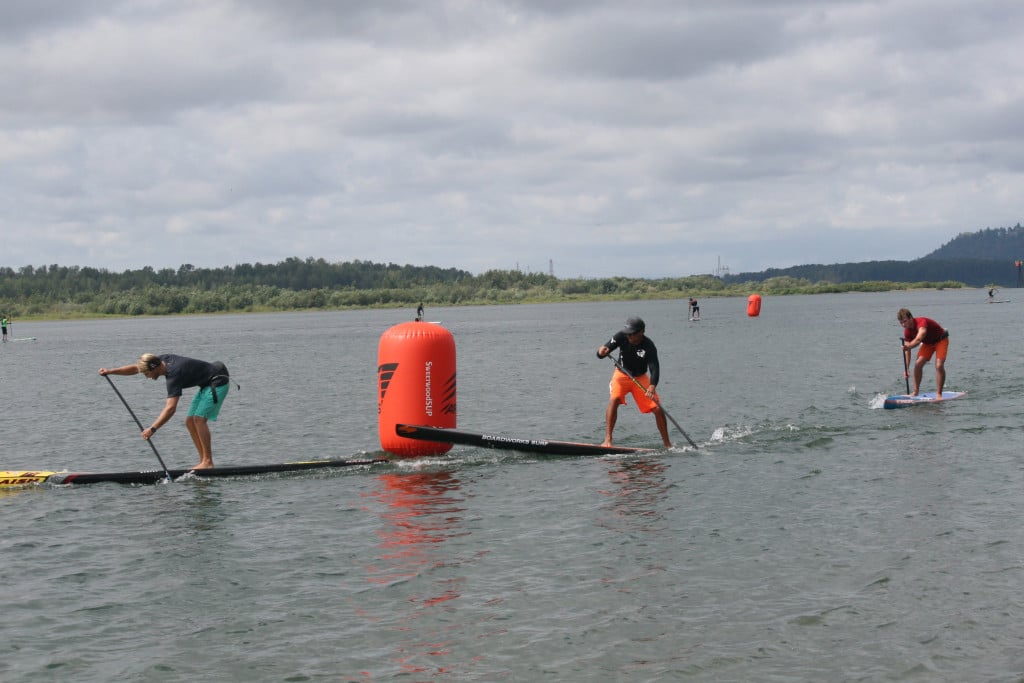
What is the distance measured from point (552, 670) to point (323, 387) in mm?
29087

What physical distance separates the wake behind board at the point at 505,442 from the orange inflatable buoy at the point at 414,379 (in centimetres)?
19

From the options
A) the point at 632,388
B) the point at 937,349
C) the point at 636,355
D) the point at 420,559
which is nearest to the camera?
the point at 420,559

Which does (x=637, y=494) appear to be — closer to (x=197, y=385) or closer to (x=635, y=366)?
(x=635, y=366)

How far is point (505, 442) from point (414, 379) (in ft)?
6.56

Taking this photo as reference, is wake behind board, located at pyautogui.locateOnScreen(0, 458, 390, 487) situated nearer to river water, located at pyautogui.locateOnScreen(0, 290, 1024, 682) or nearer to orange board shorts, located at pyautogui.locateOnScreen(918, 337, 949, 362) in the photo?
river water, located at pyautogui.locateOnScreen(0, 290, 1024, 682)

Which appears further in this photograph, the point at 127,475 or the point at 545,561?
the point at 127,475

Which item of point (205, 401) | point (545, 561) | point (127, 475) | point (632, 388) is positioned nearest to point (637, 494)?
point (632, 388)

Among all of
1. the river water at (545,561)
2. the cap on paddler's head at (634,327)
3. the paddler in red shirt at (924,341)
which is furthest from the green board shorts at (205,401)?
the paddler in red shirt at (924,341)

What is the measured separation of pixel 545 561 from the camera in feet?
35.8

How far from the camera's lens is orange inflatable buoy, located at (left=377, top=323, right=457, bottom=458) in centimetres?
1683

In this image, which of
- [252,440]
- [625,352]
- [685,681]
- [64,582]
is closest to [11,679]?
[64,582]

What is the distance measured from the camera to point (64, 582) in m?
10.5

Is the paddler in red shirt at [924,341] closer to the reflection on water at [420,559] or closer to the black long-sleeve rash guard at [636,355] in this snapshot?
the black long-sleeve rash guard at [636,355]

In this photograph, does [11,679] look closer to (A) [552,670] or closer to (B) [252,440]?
(A) [552,670]
